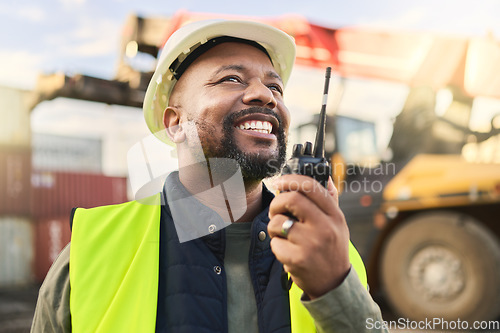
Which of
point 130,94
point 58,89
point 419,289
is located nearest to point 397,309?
point 419,289

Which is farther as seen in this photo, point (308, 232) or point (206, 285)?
point (206, 285)

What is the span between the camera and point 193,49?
1771 mm

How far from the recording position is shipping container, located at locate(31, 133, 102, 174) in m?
21.0

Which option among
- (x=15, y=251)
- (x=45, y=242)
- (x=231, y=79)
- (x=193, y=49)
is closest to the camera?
(x=231, y=79)

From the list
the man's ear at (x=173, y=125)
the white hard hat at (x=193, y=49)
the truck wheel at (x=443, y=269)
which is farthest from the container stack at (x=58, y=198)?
the man's ear at (x=173, y=125)

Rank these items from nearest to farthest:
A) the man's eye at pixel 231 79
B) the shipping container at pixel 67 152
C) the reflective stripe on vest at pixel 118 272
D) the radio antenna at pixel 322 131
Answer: the radio antenna at pixel 322 131 < the reflective stripe on vest at pixel 118 272 < the man's eye at pixel 231 79 < the shipping container at pixel 67 152

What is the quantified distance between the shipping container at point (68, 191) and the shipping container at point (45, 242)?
537 mm

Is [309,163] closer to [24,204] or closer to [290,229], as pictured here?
[290,229]

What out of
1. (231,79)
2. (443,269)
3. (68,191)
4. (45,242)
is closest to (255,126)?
(231,79)

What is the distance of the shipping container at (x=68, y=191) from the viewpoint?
13.3 meters

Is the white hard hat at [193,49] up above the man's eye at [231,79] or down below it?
above

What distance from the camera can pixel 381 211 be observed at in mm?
5555

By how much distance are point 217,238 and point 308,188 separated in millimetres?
563

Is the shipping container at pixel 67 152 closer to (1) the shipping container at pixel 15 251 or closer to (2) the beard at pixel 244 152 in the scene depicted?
(1) the shipping container at pixel 15 251
